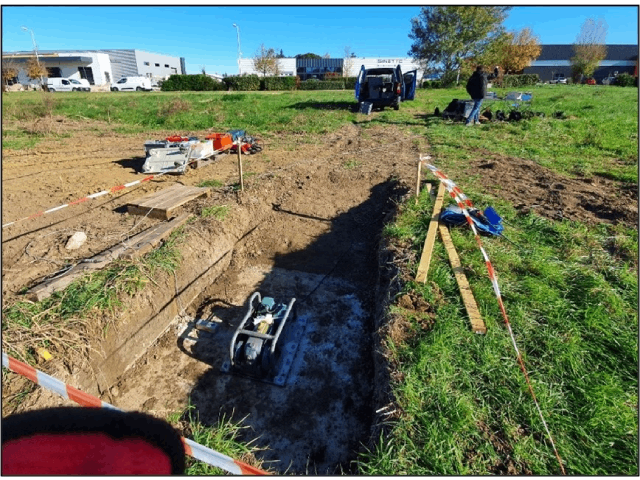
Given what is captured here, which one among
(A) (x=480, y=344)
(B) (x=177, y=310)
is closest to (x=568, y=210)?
(A) (x=480, y=344)

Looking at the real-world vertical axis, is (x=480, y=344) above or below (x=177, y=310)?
above

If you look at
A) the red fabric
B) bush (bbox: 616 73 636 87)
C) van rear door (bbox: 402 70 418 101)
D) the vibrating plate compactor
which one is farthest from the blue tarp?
bush (bbox: 616 73 636 87)

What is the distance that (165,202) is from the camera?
20.1 ft

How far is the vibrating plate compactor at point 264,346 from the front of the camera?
3.50m

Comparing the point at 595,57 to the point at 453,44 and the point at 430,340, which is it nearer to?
the point at 453,44

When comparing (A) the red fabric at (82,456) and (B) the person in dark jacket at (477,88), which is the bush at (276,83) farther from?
(A) the red fabric at (82,456)

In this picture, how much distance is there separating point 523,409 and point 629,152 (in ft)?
33.2

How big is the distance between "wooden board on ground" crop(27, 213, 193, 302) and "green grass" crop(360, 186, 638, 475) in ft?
12.1

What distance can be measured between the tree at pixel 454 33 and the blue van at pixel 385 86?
2140cm

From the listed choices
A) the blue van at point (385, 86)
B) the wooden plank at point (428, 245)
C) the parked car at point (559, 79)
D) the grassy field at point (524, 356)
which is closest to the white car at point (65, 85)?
the blue van at point (385, 86)

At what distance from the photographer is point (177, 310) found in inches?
179

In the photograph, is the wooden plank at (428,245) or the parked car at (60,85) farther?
the parked car at (60,85)

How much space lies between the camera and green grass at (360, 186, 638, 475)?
2223 mm

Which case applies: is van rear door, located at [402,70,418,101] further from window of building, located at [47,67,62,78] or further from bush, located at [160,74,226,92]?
window of building, located at [47,67,62,78]
